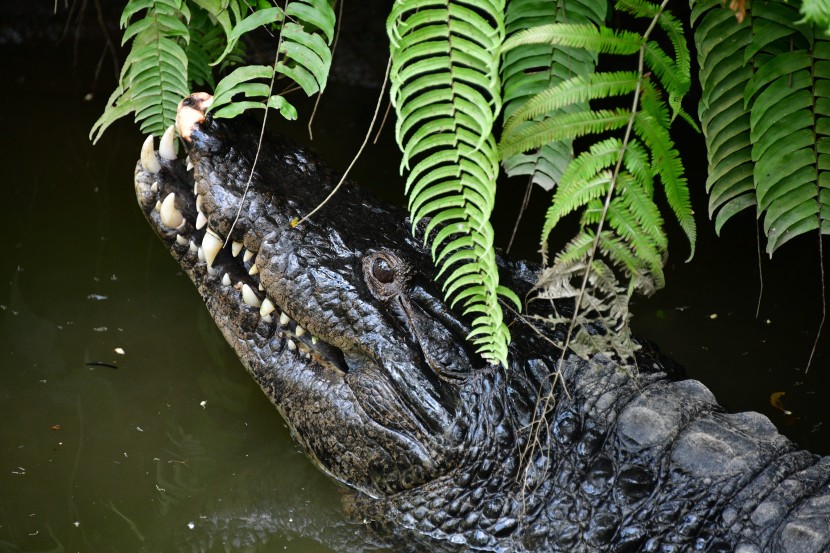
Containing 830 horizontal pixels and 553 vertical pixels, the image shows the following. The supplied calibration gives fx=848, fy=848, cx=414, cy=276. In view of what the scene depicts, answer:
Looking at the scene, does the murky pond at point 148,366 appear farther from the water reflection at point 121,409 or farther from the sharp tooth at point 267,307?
the sharp tooth at point 267,307

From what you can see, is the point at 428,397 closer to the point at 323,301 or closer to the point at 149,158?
the point at 323,301

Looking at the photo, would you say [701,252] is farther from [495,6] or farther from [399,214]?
[495,6]

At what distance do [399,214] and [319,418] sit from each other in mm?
756

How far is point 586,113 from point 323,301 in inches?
42.7

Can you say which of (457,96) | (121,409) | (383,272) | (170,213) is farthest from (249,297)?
(457,96)

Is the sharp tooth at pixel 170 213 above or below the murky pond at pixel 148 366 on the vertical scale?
above

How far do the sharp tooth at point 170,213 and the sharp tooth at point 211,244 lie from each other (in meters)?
0.11

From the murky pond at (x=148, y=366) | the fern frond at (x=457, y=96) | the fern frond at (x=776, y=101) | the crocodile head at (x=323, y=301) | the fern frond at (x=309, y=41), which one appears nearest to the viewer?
the fern frond at (x=457, y=96)

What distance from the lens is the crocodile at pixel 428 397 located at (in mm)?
2400

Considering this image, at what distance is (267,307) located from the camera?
9.32 feet

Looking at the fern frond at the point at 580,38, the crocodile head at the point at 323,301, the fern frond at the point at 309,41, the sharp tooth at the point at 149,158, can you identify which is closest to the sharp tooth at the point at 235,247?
the crocodile head at the point at 323,301

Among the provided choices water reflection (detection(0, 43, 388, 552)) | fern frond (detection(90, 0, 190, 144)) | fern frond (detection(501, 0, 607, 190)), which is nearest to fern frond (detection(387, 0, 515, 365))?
fern frond (detection(501, 0, 607, 190))

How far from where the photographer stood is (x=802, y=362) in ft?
11.7

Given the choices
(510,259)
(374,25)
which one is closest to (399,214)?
(510,259)
